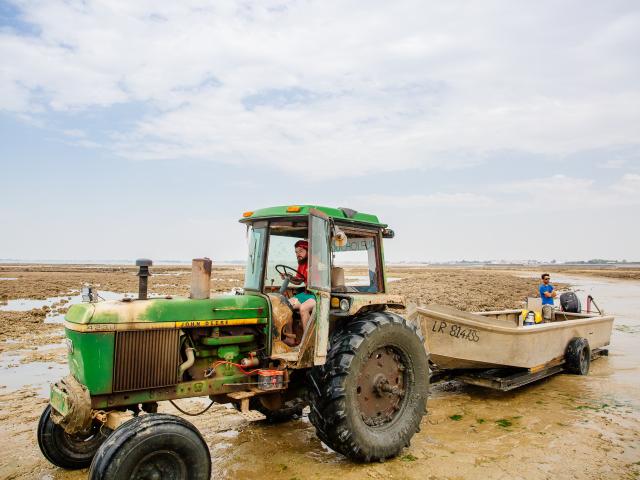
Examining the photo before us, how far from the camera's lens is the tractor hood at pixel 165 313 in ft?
12.2

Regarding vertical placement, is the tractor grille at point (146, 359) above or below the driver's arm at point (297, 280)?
below

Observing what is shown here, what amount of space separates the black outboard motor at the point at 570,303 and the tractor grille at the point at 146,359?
28.5ft

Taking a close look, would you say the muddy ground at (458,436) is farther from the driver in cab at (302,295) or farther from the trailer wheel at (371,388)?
the driver in cab at (302,295)

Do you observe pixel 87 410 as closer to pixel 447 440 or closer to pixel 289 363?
pixel 289 363

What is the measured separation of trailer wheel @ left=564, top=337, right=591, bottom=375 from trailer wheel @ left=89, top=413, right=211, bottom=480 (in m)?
6.26

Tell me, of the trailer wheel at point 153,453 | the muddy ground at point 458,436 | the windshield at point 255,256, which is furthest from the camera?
the windshield at point 255,256

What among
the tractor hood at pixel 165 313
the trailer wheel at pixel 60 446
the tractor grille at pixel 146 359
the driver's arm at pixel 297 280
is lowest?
the trailer wheel at pixel 60 446

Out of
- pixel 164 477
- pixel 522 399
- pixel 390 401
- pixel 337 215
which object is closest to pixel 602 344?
pixel 522 399

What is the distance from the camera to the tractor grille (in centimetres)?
376

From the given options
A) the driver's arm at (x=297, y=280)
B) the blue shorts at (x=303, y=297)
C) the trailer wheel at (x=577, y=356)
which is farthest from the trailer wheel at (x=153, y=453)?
the trailer wheel at (x=577, y=356)

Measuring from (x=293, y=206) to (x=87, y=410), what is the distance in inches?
95.6

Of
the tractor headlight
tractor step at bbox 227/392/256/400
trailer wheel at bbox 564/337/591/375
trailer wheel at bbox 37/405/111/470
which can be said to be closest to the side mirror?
the tractor headlight

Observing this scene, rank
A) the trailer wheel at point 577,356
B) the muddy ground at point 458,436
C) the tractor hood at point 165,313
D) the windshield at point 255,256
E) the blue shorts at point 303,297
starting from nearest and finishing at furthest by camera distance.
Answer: the tractor hood at point 165,313
the muddy ground at point 458,436
the blue shorts at point 303,297
the windshield at point 255,256
the trailer wheel at point 577,356

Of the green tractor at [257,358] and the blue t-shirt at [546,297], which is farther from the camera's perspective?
the blue t-shirt at [546,297]
